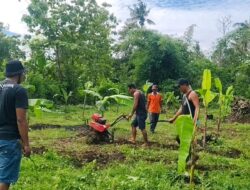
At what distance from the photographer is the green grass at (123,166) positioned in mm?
8070

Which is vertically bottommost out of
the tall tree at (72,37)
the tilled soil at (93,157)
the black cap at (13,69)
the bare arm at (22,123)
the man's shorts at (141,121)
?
the tilled soil at (93,157)

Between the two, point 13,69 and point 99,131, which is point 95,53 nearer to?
point 99,131

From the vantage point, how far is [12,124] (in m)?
6.12

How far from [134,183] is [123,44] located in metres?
29.9

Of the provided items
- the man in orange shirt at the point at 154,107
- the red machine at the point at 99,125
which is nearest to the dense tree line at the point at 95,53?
the man in orange shirt at the point at 154,107

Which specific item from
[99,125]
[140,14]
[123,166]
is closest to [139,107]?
[99,125]

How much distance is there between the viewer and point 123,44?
37281mm

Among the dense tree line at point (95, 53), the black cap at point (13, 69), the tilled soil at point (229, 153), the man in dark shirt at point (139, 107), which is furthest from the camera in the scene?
the dense tree line at point (95, 53)

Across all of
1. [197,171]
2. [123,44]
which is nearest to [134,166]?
[197,171]

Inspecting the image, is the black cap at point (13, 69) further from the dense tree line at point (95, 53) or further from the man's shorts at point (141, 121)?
the dense tree line at point (95, 53)

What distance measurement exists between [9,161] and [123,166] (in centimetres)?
397

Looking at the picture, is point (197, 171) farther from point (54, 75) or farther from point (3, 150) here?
point (54, 75)

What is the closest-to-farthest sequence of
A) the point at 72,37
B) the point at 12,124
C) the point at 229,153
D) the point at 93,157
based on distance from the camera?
the point at 12,124, the point at 93,157, the point at 229,153, the point at 72,37

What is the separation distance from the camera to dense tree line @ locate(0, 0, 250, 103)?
90.9 feet
